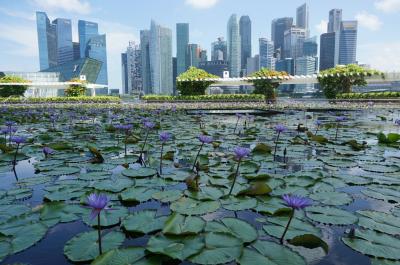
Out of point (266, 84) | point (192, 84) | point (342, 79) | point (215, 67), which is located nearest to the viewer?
point (342, 79)

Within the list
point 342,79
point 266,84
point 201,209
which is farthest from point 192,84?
point 201,209

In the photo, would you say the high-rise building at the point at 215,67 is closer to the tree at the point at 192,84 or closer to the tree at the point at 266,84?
the tree at the point at 192,84

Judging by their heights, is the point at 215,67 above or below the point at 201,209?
above

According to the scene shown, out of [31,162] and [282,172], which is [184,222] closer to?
[282,172]

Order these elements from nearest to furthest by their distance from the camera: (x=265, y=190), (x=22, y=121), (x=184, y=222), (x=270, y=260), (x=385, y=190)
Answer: (x=270, y=260) → (x=184, y=222) → (x=265, y=190) → (x=385, y=190) → (x=22, y=121)

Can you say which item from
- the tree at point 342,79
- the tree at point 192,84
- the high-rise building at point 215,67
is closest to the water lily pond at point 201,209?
the tree at point 342,79

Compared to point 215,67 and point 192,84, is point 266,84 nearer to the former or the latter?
point 192,84

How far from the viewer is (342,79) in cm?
2472

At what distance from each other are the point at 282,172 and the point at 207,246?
Answer: 73.6 inches

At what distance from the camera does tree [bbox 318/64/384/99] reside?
941 inches

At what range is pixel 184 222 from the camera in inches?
70.2

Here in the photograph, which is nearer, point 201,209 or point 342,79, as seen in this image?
point 201,209

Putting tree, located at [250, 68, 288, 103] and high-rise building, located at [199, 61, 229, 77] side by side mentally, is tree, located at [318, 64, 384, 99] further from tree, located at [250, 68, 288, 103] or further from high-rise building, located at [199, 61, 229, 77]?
high-rise building, located at [199, 61, 229, 77]

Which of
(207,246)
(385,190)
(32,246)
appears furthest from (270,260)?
(385,190)
